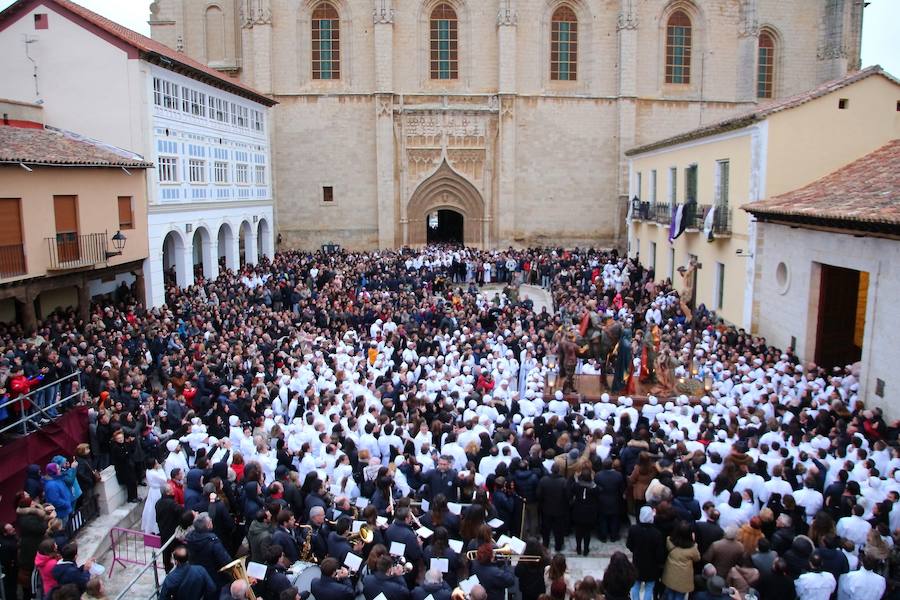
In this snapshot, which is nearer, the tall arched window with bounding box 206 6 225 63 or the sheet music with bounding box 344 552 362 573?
the sheet music with bounding box 344 552 362 573

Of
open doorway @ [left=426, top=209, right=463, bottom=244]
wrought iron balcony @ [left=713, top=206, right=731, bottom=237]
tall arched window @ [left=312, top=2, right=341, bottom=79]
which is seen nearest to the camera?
wrought iron balcony @ [left=713, top=206, right=731, bottom=237]

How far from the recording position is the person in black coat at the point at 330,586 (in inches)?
294

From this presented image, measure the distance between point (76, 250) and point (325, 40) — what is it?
21.1 meters

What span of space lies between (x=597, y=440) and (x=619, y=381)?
5340 millimetres

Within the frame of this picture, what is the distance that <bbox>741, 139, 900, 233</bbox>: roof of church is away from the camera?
14.7 meters

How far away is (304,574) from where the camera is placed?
8.22 meters

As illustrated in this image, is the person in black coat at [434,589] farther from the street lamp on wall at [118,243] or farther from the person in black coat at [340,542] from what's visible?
the street lamp on wall at [118,243]

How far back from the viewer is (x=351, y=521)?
28.3 ft

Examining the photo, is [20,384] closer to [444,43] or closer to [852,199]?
[852,199]

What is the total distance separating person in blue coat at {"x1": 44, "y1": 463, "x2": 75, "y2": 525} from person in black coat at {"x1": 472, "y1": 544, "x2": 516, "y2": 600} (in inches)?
238

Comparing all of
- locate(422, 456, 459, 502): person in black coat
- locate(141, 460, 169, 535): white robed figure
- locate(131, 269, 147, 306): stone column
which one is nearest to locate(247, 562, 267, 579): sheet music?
locate(422, 456, 459, 502): person in black coat

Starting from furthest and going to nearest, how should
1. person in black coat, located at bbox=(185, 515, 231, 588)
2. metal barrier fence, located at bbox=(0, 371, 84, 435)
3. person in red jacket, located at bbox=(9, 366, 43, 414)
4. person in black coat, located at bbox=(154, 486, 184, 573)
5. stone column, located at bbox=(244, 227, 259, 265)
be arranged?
stone column, located at bbox=(244, 227, 259, 265) → person in red jacket, located at bbox=(9, 366, 43, 414) → metal barrier fence, located at bbox=(0, 371, 84, 435) → person in black coat, located at bbox=(154, 486, 184, 573) → person in black coat, located at bbox=(185, 515, 231, 588)

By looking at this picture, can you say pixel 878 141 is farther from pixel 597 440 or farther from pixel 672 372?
pixel 597 440

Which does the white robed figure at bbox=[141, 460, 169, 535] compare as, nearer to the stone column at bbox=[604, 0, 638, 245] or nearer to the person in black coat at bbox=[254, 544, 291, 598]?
the person in black coat at bbox=[254, 544, 291, 598]
